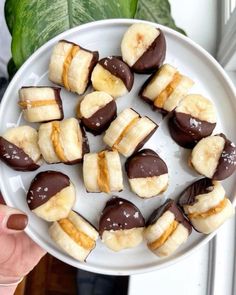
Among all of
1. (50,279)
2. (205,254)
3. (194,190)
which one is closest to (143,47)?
(194,190)

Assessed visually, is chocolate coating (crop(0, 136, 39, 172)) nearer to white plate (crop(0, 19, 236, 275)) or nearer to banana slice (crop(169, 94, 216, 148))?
white plate (crop(0, 19, 236, 275))

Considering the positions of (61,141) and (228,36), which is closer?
(61,141)

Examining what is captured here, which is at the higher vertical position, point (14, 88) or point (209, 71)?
point (209, 71)

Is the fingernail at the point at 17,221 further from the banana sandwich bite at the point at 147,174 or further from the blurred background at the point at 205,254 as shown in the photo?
the blurred background at the point at 205,254

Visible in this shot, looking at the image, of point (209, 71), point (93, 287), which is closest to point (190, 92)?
point (209, 71)

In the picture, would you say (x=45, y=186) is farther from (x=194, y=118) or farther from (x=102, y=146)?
(x=194, y=118)

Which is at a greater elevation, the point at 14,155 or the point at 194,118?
the point at 194,118

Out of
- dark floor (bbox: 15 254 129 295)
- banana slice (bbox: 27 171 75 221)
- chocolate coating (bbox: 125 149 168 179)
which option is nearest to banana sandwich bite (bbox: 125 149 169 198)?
chocolate coating (bbox: 125 149 168 179)

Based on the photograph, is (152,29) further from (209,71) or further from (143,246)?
(143,246)
